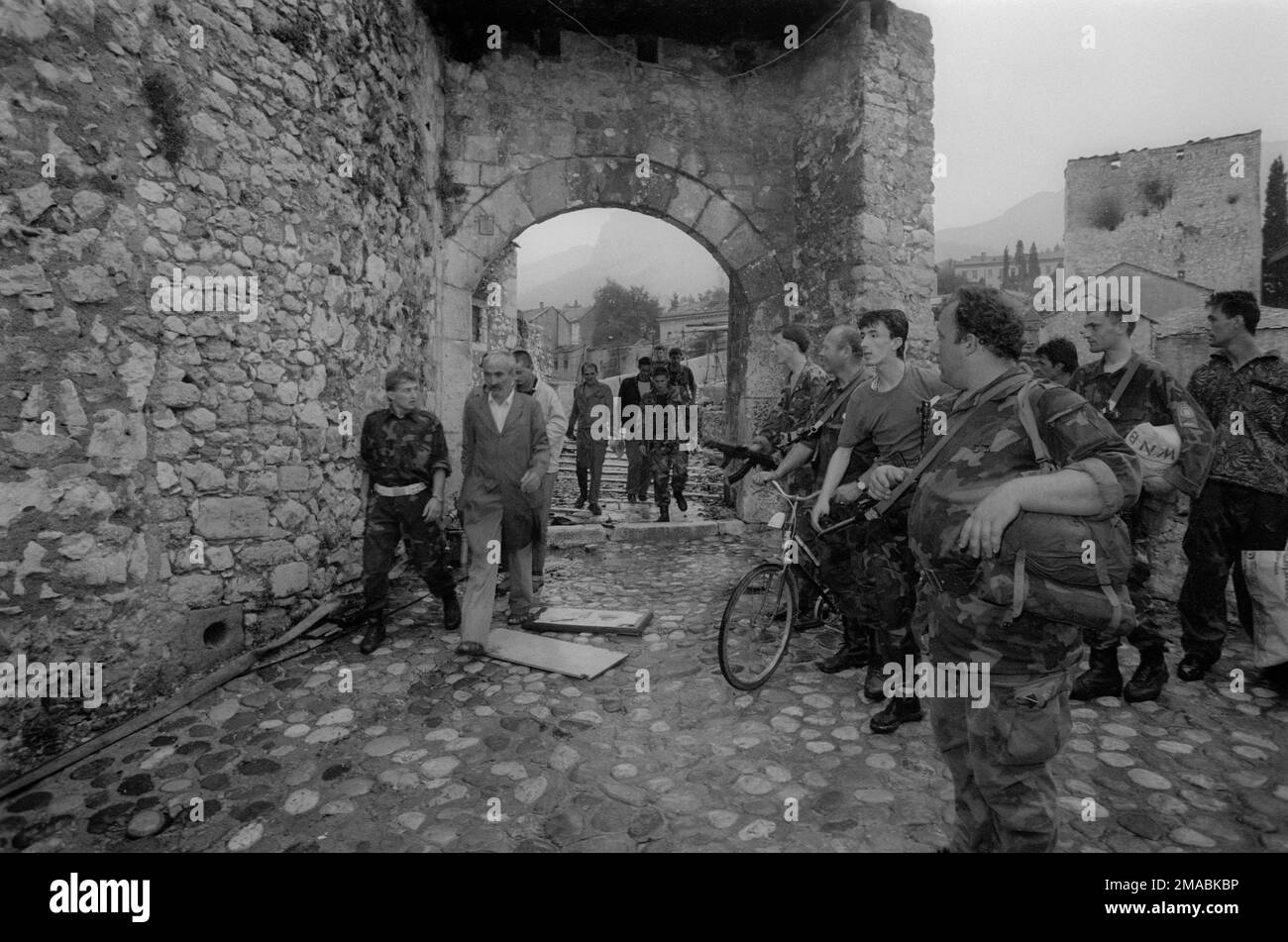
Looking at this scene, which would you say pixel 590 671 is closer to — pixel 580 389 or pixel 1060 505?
pixel 1060 505

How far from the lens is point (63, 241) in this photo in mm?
3039

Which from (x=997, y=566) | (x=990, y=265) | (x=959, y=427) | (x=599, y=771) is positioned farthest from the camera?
(x=990, y=265)

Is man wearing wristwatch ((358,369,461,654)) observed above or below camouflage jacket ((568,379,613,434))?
below

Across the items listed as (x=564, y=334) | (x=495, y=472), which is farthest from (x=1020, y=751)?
(x=564, y=334)

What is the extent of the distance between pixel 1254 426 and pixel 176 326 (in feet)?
18.8

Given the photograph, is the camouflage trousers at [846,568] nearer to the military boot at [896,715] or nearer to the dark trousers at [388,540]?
the military boot at [896,715]

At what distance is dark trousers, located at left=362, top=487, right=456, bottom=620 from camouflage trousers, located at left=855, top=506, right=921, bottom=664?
2.84m

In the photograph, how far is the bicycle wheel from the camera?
3.73 metres

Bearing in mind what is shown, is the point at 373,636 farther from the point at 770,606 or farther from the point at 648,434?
the point at 648,434

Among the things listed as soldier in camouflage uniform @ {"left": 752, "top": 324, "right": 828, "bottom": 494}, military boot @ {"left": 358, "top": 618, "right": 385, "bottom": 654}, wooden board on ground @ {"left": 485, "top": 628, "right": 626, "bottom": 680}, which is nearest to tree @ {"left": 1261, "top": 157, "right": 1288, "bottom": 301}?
soldier in camouflage uniform @ {"left": 752, "top": 324, "right": 828, "bottom": 494}

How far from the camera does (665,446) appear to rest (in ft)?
26.5

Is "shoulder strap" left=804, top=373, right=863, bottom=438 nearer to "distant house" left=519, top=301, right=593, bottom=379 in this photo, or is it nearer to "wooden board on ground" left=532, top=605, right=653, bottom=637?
"wooden board on ground" left=532, top=605, right=653, bottom=637

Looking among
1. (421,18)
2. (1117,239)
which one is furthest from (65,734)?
(1117,239)
